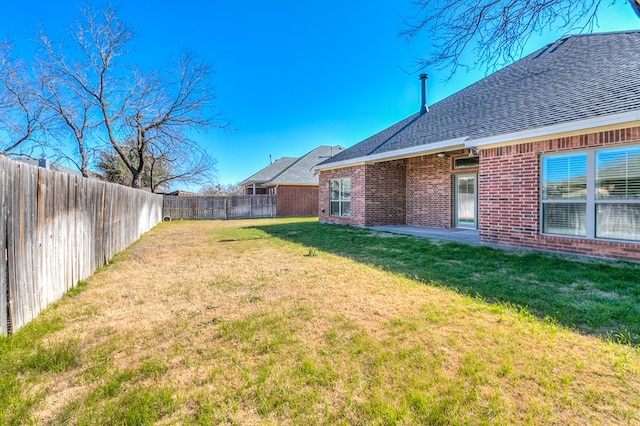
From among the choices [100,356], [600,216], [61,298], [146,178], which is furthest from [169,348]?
[146,178]

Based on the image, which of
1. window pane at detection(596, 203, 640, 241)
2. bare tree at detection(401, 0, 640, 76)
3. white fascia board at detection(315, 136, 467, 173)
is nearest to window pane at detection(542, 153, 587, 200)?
window pane at detection(596, 203, 640, 241)

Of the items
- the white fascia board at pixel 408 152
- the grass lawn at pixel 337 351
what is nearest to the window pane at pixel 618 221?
the grass lawn at pixel 337 351

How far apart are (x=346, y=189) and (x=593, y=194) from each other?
28.4ft

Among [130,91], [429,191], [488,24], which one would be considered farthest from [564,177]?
[130,91]

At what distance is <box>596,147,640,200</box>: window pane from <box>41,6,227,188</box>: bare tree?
15.4 meters

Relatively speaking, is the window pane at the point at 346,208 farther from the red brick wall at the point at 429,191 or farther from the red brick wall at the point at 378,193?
the red brick wall at the point at 429,191

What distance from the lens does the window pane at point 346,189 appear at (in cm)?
1312

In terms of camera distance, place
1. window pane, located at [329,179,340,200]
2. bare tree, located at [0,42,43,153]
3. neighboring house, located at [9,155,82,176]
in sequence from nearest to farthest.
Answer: neighboring house, located at [9,155,82,176]
bare tree, located at [0,42,43,153]
window pane, located at [329,179,340,200]

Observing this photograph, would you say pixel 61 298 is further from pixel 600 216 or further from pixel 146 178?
pixel 146 178

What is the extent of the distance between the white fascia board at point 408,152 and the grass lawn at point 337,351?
4377mm

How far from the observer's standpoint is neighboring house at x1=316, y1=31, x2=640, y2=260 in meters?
5.47

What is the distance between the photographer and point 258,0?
1012 centimetres

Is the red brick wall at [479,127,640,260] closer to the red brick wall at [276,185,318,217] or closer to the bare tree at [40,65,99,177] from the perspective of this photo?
the red brick wall at [276,185,318,217]

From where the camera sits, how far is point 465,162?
411 inches
